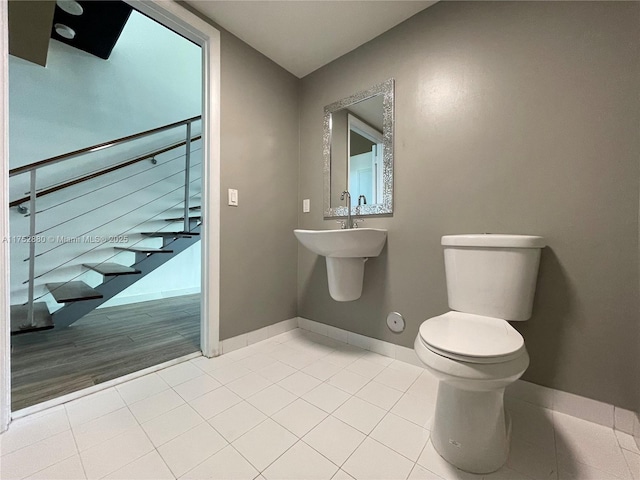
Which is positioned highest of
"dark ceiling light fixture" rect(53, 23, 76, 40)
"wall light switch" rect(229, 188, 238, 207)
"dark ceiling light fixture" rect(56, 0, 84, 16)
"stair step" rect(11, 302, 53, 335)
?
"dark ceiling light fixture" rect(53, 23, 76, 40)

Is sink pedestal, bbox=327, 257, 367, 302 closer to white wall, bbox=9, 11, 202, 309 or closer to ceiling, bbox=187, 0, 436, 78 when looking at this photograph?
ceiling, bbox=187, 0, 436, 78

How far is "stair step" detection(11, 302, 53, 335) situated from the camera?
59.8 inches

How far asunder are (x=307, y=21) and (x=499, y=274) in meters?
1.76

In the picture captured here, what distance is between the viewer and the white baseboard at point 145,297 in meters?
2.62

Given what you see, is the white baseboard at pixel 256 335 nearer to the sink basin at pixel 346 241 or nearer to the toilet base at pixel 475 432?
the sink basin at pixel 346 241

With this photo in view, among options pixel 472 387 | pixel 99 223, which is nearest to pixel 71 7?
pixel 99 223

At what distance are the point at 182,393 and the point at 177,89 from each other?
135 inches

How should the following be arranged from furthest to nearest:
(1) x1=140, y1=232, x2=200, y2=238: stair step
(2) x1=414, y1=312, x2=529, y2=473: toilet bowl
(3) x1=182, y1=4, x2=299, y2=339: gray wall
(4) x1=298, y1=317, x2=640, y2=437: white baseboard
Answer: (1) x1=140, y1=232, x2=200, y2=238: stair step
(3) x1=182, y1=4, x2=299, y2=339: gray wall
(4) x1=298, y1=317, x2=640, y2=437: white baseboard
(2) x1=414, y1=312, x2=529, y2=473: toilet bowl

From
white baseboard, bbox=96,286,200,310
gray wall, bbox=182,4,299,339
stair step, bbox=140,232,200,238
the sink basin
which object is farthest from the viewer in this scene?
white baseboard, bbox=96,286,200,310

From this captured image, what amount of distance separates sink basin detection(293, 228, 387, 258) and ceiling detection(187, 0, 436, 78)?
49.9 inches

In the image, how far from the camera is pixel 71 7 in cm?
190

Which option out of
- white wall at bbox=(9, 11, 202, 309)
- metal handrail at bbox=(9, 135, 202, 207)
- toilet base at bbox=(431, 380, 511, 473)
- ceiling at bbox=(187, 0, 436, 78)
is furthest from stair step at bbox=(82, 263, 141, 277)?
toilet base at bbox=(431, 380, 511, 473)

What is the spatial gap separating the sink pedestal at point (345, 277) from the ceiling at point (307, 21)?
145cm

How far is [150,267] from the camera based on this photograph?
240cm
